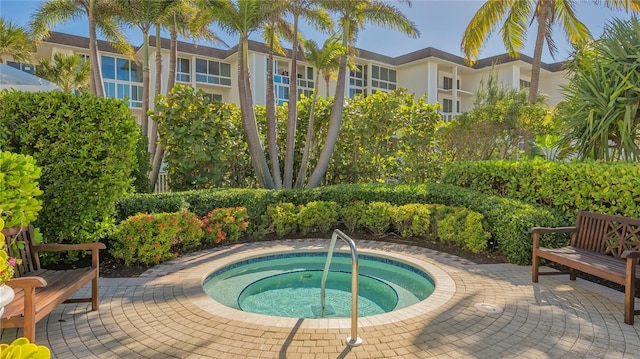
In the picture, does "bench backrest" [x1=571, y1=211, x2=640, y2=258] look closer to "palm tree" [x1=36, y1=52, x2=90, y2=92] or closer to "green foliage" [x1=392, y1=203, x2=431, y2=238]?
"green foliage" [x1=392, y1=203, x2=431, y2=238]

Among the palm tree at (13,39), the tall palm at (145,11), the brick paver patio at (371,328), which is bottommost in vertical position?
the brick paver patio at (371,328)

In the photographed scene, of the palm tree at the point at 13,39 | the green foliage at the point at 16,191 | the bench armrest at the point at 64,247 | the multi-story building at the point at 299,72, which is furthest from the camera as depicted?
the multi-story building at the point at 299,72

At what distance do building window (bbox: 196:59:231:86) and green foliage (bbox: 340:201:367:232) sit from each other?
19.5m

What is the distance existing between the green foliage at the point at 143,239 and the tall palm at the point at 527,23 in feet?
40.3

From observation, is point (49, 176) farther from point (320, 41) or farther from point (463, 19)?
point (463, 19)

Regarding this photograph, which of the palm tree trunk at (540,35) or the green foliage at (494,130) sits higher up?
the palm tree trunk at (540,35)

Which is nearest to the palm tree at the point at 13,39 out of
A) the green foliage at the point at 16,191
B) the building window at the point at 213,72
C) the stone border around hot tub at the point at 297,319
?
the building window at the point at 213,72

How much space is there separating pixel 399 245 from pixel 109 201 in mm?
5213

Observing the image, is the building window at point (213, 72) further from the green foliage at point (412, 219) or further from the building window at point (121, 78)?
the green foliage at point (412, 219)

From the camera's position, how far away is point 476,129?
486 inches

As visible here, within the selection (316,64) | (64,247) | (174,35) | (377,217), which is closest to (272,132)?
(316,64)

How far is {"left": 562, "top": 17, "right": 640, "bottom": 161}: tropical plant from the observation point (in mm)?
6414

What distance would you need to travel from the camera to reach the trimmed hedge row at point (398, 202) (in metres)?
6.05

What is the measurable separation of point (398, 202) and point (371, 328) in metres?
5.29
